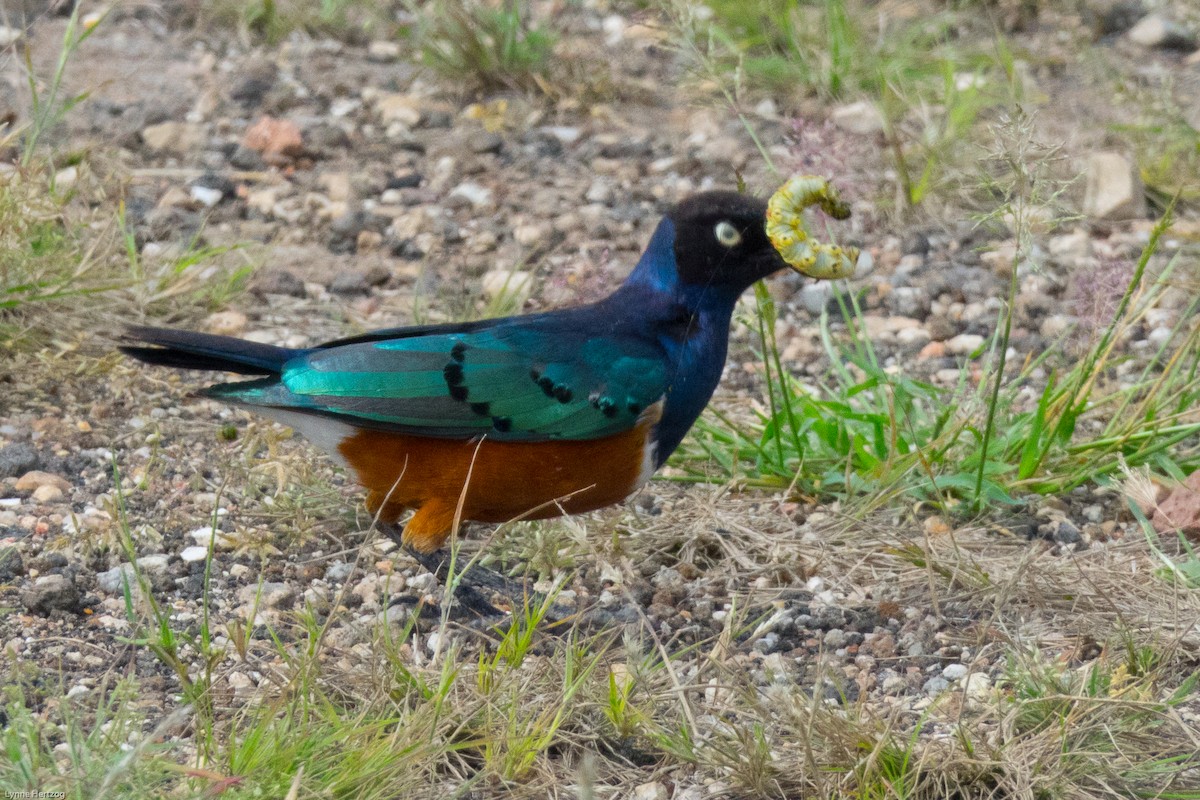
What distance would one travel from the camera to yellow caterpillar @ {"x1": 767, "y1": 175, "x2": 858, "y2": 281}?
3.54m

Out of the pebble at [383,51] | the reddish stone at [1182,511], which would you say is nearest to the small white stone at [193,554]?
the reddish stone at [1182,511]

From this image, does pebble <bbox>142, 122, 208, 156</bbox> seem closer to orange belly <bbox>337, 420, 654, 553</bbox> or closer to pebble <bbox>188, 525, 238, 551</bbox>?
pebble <bbox>188, 525, 238, 551</bbox>

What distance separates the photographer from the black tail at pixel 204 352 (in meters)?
3.50

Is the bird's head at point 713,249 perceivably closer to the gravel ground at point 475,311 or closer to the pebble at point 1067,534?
the gravel ground at point 475,311

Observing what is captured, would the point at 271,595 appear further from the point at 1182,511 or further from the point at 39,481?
the point at 1182,511

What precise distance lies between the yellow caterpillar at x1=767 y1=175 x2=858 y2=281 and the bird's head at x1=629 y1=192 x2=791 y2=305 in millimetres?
87

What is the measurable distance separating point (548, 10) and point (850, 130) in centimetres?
194

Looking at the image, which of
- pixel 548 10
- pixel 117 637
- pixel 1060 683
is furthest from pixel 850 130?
pixel 117 637

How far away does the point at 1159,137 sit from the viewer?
6.01m

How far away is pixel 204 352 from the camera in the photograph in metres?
3.54

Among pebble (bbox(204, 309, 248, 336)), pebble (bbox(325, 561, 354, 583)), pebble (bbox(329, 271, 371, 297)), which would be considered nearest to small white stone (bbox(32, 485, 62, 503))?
pebble (bbox(325, 561, 354, 583))

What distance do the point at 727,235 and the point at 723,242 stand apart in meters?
0.02

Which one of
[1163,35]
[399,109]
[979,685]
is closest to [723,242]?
[979,685]

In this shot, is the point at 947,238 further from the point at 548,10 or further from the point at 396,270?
the point at 548,10
